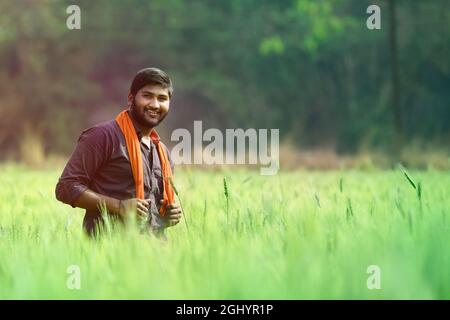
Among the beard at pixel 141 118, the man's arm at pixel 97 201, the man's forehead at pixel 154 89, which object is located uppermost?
A: the man's forehead at pixel 154 89

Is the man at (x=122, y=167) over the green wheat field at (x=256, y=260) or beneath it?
over

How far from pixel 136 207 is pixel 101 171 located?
29 centimetres

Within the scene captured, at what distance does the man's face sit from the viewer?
3.56 metres

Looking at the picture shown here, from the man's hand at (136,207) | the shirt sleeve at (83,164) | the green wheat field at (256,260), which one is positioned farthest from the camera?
the shirt sleeve at (83,164)

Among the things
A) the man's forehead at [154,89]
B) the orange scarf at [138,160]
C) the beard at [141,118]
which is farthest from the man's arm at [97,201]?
the man's forehead at [154,89]

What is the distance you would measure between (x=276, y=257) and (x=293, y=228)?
50 cm

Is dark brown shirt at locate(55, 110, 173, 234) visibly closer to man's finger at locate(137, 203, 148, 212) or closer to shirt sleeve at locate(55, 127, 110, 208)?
shirt sleeve at locate(55, 127, 110, 208)

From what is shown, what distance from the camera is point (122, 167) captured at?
3541 mm

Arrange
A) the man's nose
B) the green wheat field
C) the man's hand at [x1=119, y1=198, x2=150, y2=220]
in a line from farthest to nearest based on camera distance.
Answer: the man's nose → the man's hand at [x1=119, y1=198, x2=150, y2=220] → the green wheat field

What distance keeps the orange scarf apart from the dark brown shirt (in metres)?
0.02

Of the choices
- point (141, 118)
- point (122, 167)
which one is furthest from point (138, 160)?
point (141, 118)

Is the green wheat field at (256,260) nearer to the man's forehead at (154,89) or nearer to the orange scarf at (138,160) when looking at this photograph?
the orange scarf at (138,160)

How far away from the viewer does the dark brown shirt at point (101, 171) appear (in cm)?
347

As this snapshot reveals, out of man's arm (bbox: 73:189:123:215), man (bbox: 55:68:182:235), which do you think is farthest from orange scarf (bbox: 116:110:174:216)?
man's arm (bbox: 73:189:123:215)
